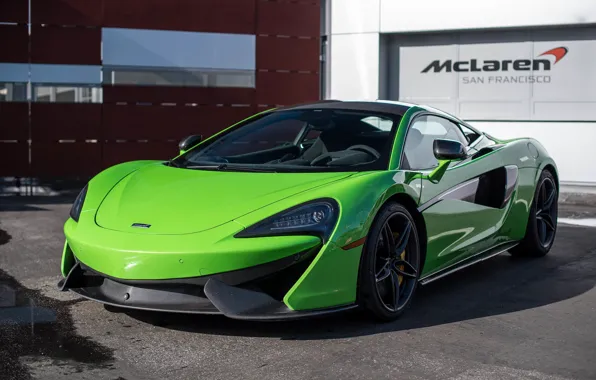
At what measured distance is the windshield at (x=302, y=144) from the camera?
17.4 ft

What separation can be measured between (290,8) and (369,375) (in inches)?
523

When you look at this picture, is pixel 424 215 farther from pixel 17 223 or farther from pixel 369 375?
pixel 17 223

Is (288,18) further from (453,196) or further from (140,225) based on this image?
(140,225)

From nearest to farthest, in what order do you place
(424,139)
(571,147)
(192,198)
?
(192,198) < (424,139) < (571,147)

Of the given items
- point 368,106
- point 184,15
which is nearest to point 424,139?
point 368,106

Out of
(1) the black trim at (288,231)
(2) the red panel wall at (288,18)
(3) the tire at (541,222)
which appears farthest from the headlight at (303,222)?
(2) the red panel wall at (288,18)

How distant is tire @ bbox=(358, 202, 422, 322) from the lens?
4676 millimetres

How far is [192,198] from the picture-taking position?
4.85 meters

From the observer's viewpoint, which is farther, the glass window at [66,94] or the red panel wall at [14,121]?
the glass window at [66,94]

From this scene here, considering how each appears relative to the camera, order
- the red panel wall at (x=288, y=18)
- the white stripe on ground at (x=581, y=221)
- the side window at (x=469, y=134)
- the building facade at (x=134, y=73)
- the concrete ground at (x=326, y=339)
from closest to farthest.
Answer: the concrete ground at (x=326, y=339)
the side window at (x=469, y=134)
the white stripe on ground at (x=581, y=221)
the building facade at (x=134, y=73)
the red panel wall at (x=288, y=18)

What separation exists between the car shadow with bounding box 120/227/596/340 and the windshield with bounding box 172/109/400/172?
0.92 m

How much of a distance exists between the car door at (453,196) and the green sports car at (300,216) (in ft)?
0.04

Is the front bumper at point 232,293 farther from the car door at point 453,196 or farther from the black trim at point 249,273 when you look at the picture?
the car door at point 453,196

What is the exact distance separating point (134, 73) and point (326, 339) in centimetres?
1149
